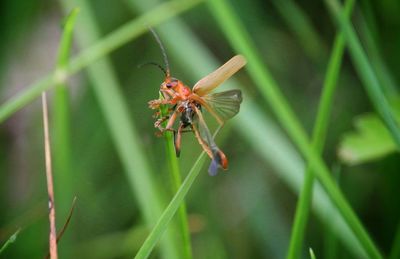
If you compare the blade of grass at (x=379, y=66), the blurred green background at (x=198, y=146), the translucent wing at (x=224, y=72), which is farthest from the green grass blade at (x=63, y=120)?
the blade of grass at (x=379, y=66)

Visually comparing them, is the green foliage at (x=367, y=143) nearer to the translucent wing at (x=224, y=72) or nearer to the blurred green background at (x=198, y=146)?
the blurred green background at (x=198, y=146)

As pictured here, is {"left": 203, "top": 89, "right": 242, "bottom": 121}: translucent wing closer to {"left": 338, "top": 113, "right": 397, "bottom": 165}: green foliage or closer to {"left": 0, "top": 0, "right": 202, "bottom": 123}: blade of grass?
{"left": 0, "top": 0, "right": 202, "bottom": 123}: blade of grass

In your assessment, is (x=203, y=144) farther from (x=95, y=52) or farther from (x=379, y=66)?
(x=379, y=66)

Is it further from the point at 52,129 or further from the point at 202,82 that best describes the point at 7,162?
the point at 202,82

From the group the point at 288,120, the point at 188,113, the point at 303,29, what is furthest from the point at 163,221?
the point at 303,29

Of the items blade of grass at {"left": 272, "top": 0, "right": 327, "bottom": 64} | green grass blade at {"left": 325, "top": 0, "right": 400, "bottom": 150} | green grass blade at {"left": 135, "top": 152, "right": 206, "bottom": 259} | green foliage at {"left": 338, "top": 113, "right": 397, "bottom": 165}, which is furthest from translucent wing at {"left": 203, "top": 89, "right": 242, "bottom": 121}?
blade of grass at {"left": 272, "top": 0, "right": 327, "bottom": 64}

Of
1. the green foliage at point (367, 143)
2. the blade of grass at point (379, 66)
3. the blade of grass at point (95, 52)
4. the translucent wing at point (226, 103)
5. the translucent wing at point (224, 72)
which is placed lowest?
the green foliage at point (367, 143)
